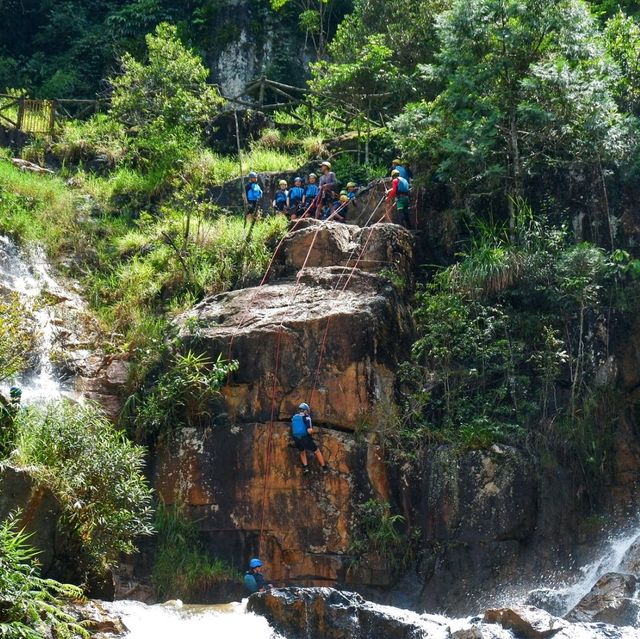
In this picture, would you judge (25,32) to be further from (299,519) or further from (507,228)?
(299,519)

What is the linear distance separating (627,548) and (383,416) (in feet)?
13.9

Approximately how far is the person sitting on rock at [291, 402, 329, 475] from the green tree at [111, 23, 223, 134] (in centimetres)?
972

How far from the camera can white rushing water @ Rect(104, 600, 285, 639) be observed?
1330 centimetres

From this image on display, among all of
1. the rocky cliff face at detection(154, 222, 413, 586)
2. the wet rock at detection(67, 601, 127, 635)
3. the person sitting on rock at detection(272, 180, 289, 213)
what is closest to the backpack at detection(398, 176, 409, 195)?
the rocky cliff face at detection(154, 222, 413, 586)

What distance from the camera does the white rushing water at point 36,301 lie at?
19.5 meters

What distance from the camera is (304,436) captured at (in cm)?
1722

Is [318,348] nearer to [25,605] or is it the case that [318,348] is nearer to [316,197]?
[316,197]

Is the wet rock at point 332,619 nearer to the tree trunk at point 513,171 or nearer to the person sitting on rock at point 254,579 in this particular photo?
the person sitting on rock at point 254,579

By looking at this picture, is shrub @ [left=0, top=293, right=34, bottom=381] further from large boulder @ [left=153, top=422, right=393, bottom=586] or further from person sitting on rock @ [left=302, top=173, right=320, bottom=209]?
person sitting on rock @ [left=302, top=173, right=320, bottom=209]

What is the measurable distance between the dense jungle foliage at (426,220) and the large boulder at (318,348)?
0.37 m

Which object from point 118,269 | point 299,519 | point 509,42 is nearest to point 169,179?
point 118,269

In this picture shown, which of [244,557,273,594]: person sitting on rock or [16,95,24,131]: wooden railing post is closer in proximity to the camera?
[244,557,273,594]: person sitting on rock

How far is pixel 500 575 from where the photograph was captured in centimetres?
1678

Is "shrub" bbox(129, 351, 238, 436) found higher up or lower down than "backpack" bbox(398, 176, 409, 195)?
lower down
